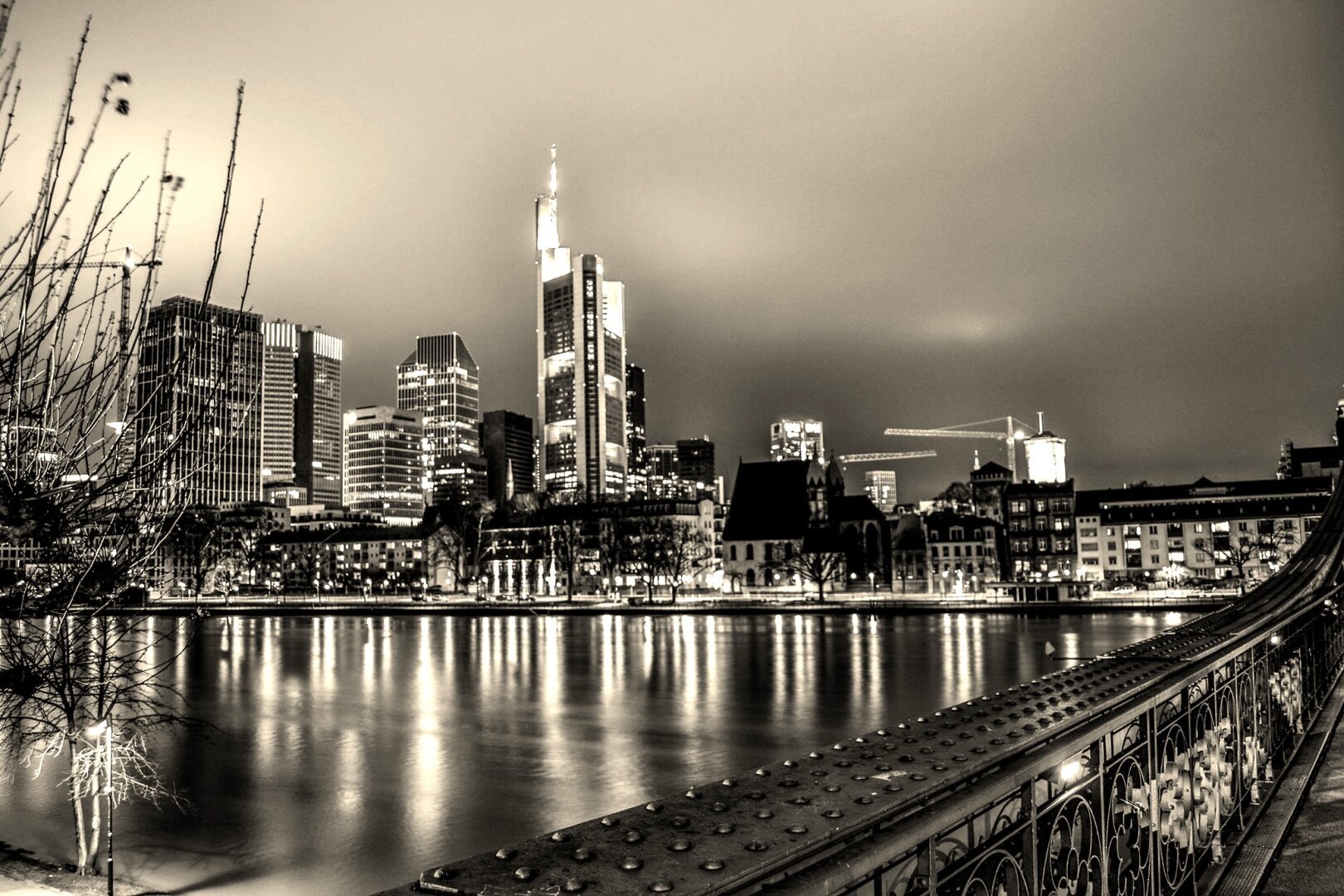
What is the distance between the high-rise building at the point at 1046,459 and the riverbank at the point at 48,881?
486 ft

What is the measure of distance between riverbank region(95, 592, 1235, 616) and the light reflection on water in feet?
61.6

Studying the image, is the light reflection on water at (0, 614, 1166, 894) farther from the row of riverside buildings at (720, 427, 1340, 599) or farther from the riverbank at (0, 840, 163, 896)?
the row of riverside buildings at (720, 427, 1340, 599)

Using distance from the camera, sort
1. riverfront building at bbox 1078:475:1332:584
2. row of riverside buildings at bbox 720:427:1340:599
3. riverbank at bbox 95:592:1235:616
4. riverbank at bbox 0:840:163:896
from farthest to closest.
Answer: row of riverside buildings at bbox 720:427:1340:599
riverfront building at bbox 1078:475:1332:584
riverbank at bbox 95:592:1235:616
riverbank at bbox 0:840:163:896

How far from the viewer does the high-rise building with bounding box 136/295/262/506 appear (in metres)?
8.04

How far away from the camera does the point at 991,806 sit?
2879mm

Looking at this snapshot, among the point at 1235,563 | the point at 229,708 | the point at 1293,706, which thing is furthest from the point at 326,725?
the point at 1235,563

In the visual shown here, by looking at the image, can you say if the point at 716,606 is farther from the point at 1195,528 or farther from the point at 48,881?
the point at 48,881

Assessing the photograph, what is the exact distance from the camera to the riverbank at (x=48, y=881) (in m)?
12.1

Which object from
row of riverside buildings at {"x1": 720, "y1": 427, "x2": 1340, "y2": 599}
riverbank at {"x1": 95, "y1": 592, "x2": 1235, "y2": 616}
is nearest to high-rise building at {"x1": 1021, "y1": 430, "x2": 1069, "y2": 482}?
row of riverside buildings at {"x1": 720, "y1": 427, "x2": 1340, "y2": 599}

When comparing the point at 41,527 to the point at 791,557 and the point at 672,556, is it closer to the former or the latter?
the point at 672,556

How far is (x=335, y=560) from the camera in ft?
533

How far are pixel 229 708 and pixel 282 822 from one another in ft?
51.7

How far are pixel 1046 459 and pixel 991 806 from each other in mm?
156821

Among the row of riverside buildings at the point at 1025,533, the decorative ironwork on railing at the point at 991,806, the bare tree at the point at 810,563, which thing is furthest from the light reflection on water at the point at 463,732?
the row of riverside buildings at the point at 1025,533
